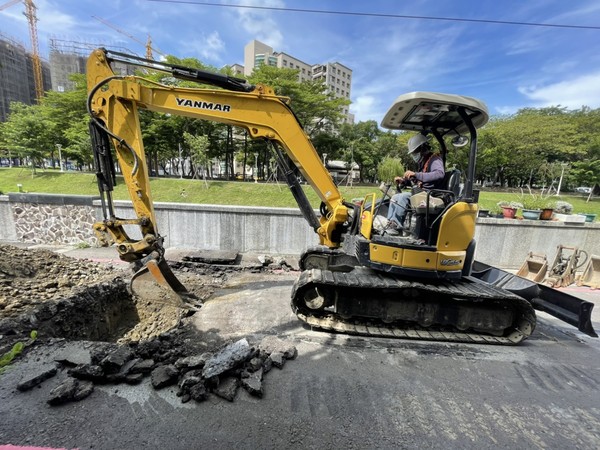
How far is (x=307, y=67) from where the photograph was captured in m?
82.4

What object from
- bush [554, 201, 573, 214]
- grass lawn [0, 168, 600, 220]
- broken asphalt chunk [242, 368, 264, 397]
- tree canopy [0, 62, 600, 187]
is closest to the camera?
broken asphalt chunk [242, 368, 264, 397]

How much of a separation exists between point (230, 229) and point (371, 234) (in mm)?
4787

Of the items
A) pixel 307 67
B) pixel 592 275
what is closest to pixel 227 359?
pixel 592 275

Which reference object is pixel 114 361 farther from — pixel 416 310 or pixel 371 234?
pixel 416 310

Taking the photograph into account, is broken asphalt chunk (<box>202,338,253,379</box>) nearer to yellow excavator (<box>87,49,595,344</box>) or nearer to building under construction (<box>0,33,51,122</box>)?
yellow excavator (<box>87,49,595,344</box>)

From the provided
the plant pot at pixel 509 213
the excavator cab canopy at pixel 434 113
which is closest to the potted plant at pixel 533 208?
the plant pot at pixel 509 213

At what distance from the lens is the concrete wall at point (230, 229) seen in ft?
26.2

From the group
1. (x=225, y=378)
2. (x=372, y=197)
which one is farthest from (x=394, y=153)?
(x=225, y=378)

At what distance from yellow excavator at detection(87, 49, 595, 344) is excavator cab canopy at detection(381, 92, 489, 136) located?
0.02 meters

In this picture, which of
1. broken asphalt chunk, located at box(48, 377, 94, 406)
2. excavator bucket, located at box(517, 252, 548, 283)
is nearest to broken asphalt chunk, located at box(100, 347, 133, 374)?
broken asphalt chunk, located at box(48, 377, 94, 406)

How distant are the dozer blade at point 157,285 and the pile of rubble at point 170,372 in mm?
1353

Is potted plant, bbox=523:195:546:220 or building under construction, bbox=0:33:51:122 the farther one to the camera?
building under construction, bbox=0:33:51:122

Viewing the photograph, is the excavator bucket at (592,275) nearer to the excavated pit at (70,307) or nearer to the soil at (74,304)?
the soil at (74,304)

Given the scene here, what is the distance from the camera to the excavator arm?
4.21m
